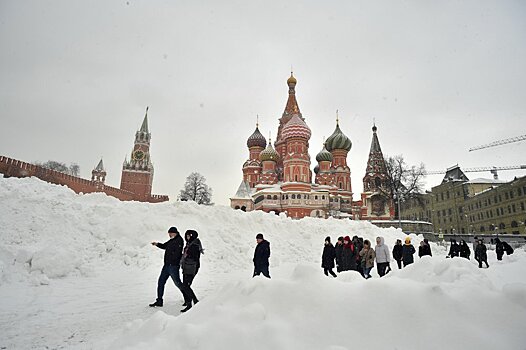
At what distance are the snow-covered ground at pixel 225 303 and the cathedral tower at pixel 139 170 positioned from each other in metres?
52.5

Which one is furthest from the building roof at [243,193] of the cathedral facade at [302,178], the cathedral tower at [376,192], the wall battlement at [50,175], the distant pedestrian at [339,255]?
the distant pedestrian at [339,255]

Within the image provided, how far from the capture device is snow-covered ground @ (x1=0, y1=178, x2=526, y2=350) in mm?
2986

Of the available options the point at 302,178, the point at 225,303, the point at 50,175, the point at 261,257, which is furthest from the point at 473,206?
the point at 225,303

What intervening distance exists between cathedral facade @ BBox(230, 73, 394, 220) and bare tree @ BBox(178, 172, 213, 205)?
11.3 meters

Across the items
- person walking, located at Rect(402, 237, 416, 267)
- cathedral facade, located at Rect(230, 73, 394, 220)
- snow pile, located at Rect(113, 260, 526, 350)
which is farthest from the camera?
cathedral facade, located at Rect(230, 73, 394, 220)

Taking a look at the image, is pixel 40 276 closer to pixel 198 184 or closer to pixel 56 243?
pixel 56 243

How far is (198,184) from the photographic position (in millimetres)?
61281

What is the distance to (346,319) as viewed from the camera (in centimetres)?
316

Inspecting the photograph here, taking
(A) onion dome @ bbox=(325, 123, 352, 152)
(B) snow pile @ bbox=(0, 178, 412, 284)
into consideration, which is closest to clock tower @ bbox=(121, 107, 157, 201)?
(A) onion dome @ bbox=(325, 123, 352, 152)

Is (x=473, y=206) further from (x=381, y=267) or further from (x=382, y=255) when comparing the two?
(x=382, y=255)

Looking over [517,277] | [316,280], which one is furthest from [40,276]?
[517,277]

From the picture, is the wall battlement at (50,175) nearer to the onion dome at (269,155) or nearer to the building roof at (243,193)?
the building roof at (243,193)

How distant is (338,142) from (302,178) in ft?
42.5

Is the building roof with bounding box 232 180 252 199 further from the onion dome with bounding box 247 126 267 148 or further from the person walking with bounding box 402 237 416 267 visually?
the person walking with bounding box 402 237 416 267
